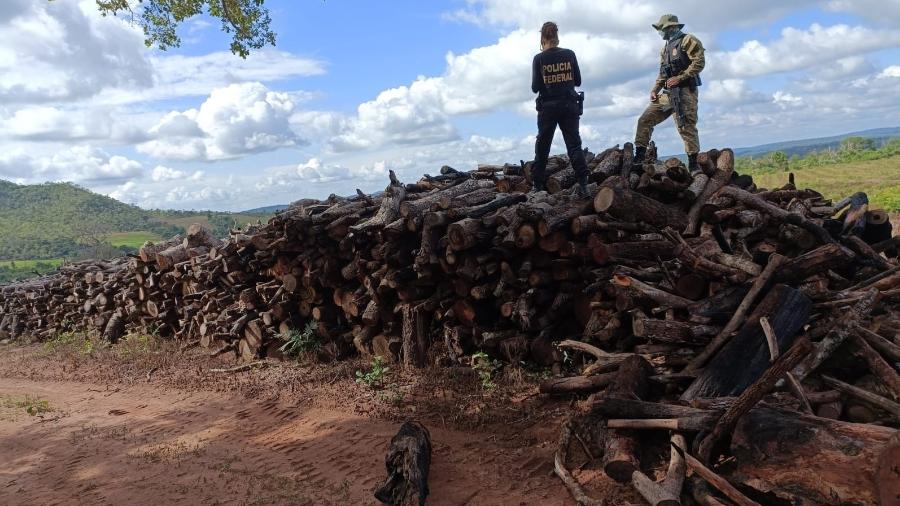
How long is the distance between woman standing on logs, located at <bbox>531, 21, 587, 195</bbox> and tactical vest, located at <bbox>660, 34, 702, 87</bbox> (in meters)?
1.93

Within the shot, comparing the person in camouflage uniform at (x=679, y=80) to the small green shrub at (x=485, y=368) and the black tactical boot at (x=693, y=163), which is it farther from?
the small green shrub at (x=485, y=368)

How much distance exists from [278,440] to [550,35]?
5695 mm

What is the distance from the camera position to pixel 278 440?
654cm

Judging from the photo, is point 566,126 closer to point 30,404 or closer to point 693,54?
point 693,54

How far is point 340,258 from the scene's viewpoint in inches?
337

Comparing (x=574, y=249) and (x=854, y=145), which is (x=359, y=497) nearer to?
(x=574, y=249)

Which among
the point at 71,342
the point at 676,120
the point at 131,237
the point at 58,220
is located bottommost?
the point at 71,342

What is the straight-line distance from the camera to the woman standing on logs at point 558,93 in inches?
289

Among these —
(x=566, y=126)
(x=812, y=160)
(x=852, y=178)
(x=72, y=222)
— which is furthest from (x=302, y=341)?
(x=72, y=222)

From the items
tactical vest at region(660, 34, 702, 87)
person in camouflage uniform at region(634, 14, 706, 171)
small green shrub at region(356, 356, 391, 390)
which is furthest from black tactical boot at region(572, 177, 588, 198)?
small green shrub at region(356, 356, 391, 390)

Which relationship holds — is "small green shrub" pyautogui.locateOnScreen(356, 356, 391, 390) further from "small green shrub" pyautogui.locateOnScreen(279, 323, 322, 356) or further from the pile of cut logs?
Result: "small green shrub" pyautogui.locateOnScreen(279, 323, 322, 356)

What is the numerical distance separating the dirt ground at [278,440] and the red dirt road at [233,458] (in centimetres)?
2

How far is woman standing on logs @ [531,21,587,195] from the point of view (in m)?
7.34

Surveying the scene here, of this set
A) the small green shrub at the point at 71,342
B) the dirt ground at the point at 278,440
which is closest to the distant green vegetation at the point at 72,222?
the small green shrub at the point at 71,342
